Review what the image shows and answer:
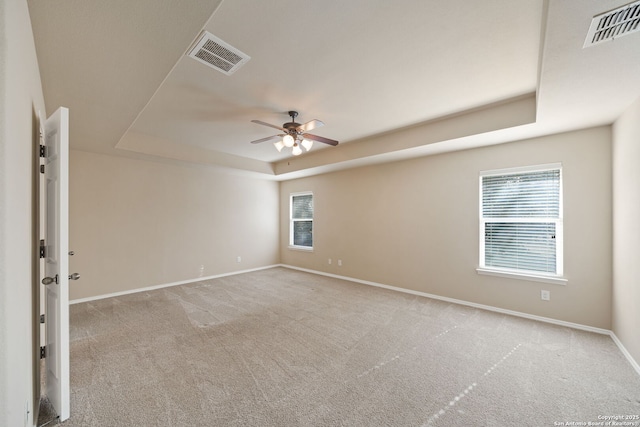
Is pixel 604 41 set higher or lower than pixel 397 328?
higher

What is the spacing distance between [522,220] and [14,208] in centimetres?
477

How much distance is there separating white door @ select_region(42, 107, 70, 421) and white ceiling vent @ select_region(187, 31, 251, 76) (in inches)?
40.5

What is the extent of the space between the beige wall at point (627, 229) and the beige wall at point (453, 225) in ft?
0.61

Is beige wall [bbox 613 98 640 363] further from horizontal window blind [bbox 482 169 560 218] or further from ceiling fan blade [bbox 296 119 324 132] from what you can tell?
ceiling fan blade [bbox 296 119 324 132]

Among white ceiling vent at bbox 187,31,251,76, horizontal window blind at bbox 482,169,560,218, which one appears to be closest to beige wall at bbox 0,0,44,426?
white ceiling vent at bbox 187,31,251,76

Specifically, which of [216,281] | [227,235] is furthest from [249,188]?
[216,281]

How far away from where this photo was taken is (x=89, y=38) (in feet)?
5.44

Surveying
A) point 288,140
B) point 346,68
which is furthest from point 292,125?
point 346,68

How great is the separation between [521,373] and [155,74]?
400 centimetres

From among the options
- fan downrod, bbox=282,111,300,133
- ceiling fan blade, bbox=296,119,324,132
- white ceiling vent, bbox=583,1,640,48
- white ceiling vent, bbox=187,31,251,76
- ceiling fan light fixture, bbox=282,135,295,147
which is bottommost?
ceiling fan light fixture, bbox=282,135,295,147

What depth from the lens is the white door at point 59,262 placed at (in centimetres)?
166

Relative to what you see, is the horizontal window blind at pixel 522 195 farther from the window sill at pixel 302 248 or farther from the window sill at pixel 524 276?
the window sill at pixel 302 248

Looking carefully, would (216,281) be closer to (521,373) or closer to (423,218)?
(423,218)

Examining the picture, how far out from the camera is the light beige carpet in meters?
1.79
